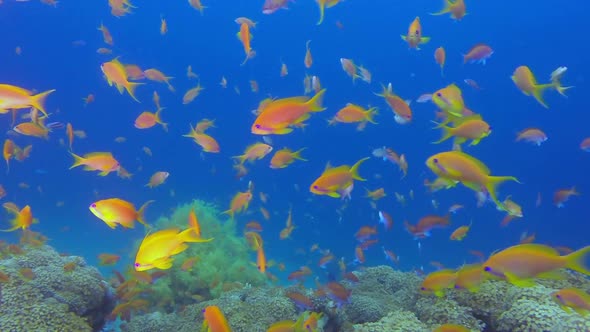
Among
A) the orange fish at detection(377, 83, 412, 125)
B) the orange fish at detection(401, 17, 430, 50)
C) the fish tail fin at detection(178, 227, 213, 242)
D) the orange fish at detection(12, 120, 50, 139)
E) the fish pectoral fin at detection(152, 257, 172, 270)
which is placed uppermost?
the orange fish at detection(401, 17, 430, 50)

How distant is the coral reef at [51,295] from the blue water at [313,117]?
20.2 metres

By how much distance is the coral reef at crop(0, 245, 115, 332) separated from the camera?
14.4ft

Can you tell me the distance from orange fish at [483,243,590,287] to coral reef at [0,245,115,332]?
14.9ft

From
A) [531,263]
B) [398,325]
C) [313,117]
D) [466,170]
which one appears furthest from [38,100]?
[313,117]

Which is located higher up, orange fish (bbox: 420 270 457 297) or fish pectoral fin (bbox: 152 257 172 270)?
orange fish (bbox: 420 270 457 297)

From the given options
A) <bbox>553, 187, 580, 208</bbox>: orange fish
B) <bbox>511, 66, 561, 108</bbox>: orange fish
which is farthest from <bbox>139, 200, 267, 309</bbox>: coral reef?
<bbox>553, 187, 580, 208</bbox>: orange fish

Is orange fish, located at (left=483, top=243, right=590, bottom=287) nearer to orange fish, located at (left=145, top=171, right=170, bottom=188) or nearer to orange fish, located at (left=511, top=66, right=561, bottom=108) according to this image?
orange fish, located at (left=511, top=66, right=561, bottom=108)

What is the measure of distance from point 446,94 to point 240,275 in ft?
20.5

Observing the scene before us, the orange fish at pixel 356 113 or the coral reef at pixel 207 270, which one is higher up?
the orange fish at pixel 356 113

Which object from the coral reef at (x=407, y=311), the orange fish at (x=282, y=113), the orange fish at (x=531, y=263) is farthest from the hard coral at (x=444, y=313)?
the orange fish at (x=282, y=113)

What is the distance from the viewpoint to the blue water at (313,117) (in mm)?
33062

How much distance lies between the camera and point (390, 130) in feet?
154

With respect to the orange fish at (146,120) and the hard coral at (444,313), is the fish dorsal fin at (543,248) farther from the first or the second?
the orange fish at (146,120)

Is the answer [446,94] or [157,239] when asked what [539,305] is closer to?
[446,94]
